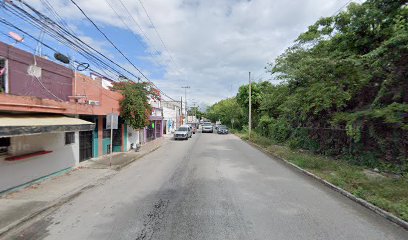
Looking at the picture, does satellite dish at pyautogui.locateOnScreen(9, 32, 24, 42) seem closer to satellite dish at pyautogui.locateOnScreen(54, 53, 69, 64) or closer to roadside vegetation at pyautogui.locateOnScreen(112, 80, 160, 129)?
satellite dish at pyautogui.locateOnScreen(54, 53, 69, 64)

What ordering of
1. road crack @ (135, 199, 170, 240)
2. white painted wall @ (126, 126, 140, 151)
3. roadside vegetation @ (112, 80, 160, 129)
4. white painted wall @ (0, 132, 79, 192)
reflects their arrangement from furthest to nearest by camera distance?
white painted wall @ (126, 126, 140, 151), roadside vegetation @ (112, 80, 160, 129), white painted wall @ (0, 132, 79, 192), road crack @ (135, 199, 170, 240)

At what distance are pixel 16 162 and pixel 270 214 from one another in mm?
7796

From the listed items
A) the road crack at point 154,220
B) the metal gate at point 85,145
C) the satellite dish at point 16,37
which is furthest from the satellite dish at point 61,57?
the road crack at point 154,220

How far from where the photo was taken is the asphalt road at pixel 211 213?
4.64 m

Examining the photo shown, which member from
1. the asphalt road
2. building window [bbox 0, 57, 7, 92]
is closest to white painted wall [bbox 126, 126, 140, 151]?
the asphalt road

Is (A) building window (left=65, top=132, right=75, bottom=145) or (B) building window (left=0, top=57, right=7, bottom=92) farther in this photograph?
(A) building window (left=65, top=132, right=75, bottom=145)

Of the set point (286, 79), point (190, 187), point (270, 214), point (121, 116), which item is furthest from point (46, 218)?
point (286, 79)

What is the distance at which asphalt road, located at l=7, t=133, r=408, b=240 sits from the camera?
4645 mm

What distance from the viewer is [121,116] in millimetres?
15883

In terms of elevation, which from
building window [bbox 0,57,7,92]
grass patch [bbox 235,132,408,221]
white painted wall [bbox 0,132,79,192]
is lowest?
grass patch [bbox 235,132,408,221]

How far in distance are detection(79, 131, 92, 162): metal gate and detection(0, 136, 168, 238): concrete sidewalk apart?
3.17 feet

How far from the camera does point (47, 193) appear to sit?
726cm

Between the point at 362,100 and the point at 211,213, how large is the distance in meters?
10.7

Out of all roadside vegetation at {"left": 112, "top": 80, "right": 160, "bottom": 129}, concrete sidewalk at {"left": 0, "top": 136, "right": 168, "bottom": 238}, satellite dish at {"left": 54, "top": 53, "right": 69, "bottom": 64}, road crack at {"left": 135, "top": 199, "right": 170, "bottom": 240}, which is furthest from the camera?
roadside vegetation at {"left": 112, "top": 80, "right": 160, "bottom": 129}
